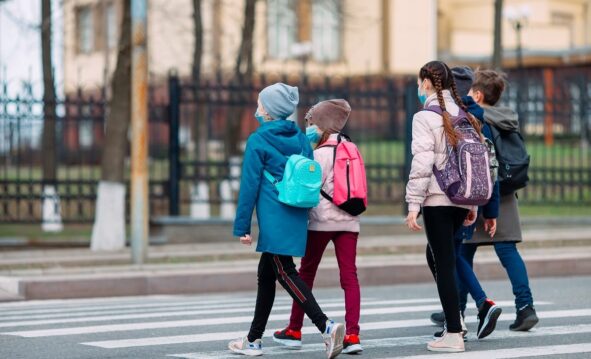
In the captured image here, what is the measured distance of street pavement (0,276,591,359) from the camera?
822 centimetres

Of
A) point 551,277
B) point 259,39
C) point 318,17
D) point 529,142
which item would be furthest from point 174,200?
point 318,17

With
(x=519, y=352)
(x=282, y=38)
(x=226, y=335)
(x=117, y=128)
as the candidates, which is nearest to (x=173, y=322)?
(x=226, y=335)

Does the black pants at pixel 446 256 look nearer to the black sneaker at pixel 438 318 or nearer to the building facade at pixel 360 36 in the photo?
the black sneaker at pixel 438 318

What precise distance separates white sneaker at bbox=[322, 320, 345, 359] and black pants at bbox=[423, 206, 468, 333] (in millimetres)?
767

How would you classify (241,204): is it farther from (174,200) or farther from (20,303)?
(174,200)

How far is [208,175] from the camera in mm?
18828

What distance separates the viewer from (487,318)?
8516 mm

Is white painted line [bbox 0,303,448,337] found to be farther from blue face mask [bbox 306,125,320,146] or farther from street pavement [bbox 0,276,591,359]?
blue face mask [bbox 306,125,320,146]

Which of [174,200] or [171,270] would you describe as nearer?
[171,270]

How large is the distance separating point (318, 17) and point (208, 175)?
29.0 meters

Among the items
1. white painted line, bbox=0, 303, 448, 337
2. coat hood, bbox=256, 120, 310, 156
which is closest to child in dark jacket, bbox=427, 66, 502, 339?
coat hood, bbox=256, 120, 310, 156

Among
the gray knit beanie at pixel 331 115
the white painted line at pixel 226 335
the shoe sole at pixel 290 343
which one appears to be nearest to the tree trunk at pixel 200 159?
the white painted line at pixel 226 335

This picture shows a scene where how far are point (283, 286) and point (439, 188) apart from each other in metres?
1.14

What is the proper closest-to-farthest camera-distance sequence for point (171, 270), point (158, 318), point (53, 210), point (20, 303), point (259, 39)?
point (158, 318), point (20, 303), point (171, 270), point (53, 210), point (259, 39)
